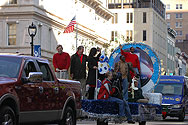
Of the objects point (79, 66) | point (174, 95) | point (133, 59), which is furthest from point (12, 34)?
point (133, 59)

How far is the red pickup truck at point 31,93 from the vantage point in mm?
10883

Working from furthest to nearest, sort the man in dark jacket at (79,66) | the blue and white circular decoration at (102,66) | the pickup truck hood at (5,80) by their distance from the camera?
the man in dark jacket at (79,66), the blue and white circular decoration at (102,66), the pickup truck hood at (5,80)

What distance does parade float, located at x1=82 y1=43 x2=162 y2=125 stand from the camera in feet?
53.1

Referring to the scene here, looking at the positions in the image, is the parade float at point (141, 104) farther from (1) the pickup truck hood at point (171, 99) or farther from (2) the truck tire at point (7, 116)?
(1) the pickup truck hood at point (171, 99)

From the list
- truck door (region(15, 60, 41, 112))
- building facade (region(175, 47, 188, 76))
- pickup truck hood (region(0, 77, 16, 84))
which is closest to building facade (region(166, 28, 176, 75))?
building facade (region(175, 47, 188, 76))

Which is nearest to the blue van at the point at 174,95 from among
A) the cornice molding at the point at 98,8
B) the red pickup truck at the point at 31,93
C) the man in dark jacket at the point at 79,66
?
the man in dark jacket at the point at 79,66

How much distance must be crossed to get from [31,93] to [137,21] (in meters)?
97.4

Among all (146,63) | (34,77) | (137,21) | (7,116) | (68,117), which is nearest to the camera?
(7,116)

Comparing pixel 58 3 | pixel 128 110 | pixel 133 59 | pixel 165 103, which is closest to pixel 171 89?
pixel 165 103

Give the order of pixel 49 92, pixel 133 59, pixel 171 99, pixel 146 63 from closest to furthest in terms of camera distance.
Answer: pixel 49 92
pixel 133 59
pixel 146 63
pixel 171 99

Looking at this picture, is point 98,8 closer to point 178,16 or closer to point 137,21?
point 137,21

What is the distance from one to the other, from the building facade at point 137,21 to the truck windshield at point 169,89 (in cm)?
7563

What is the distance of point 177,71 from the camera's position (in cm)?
14325

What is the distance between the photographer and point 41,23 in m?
55.0
